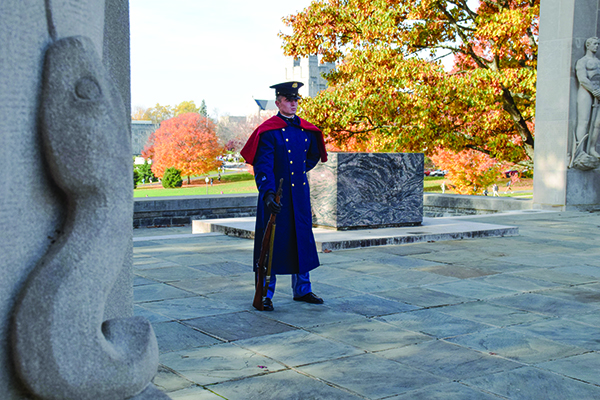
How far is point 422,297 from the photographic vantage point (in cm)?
519

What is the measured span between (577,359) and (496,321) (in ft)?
2.86

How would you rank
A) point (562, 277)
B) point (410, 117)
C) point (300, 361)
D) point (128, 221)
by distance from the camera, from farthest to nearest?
point (410, 117)
point (562, 277)
point (300, 361)
point (128, 221)

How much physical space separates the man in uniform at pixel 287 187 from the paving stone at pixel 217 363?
1.25 metres

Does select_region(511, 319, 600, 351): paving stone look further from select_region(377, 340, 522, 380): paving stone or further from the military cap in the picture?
the military cap

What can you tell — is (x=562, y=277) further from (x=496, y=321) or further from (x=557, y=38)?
(x=557, y=38)

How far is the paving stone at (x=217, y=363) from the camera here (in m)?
3.28

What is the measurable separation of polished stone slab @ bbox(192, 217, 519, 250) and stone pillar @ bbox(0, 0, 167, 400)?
5696 millimetres

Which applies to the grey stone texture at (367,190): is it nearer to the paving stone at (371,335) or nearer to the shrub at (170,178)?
the paving stone at (371,335)

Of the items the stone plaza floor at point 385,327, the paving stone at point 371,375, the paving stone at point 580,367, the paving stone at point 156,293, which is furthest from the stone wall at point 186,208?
the paving stone at point 580,367

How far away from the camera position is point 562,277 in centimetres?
609

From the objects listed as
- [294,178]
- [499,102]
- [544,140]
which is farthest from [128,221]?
[499,102]

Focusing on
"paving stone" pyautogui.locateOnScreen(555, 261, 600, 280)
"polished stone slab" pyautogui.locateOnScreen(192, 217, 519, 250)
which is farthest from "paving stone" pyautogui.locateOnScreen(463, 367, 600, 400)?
"polished stone slab" pyautogui.locateOnScreen(192, 217, 519, 250)

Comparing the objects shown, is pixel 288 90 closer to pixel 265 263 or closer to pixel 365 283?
pixel 265 263

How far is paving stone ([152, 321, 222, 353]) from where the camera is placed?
150 inches
